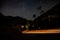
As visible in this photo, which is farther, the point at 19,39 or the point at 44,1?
the point at 44,1

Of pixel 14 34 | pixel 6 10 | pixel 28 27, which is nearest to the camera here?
pixel 14 34

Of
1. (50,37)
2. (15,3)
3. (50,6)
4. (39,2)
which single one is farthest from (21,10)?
(50,37)

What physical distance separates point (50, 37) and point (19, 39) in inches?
22.3

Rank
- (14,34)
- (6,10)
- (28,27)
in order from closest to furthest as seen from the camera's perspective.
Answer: (14,34) < (28,27) < (6,10)

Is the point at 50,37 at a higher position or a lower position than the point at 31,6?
lower

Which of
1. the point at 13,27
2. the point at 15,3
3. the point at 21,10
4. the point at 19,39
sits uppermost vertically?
the point at 15,3

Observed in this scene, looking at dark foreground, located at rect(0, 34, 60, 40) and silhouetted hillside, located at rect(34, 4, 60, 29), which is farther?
silhouetted hillside, located at rect(34, 4, 60, 29)

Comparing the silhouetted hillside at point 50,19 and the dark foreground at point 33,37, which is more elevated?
the silhouetted hillside at point 50,19

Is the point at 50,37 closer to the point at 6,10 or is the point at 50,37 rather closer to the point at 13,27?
the point at 13,27

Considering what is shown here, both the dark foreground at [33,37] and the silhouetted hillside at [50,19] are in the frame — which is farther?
the silhouetted hillside at [50,19]

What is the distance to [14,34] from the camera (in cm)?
211

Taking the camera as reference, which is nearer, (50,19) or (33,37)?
(33,37)

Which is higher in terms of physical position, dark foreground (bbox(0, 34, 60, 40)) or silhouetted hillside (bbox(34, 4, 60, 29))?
silhouetted hillside (bbox(34, 4, 60, 29))

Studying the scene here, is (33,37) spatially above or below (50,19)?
below
